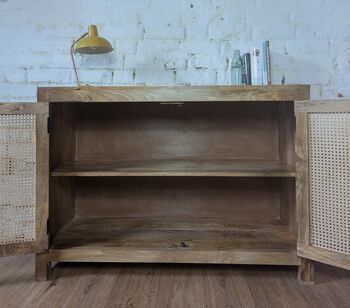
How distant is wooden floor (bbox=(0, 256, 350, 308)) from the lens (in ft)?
3.65

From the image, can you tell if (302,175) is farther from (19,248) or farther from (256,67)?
(19,248)

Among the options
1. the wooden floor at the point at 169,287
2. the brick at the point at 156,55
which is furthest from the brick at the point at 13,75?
the wooden floor at the point at 169,287

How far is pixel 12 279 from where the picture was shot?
51.0 inches

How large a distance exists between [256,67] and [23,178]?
1.21m

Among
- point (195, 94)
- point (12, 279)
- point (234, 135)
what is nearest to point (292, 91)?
point (195, 94)

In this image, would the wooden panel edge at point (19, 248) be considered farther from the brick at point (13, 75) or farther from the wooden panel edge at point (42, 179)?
the brick at point (13, 75)

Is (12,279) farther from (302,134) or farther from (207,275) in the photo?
(302,134)

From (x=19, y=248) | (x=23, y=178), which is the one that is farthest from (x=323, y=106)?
(x=19, y=248)

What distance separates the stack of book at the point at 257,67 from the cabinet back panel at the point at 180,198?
55 centimetres

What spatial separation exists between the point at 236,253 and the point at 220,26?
1.24m

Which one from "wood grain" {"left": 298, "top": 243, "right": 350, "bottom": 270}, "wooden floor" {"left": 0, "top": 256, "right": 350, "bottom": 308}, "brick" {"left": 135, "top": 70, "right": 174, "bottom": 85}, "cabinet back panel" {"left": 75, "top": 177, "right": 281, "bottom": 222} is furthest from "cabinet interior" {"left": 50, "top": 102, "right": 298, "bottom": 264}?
"wood grain" {"left": 298, "top": 243, "right": 350, "bottom": 270}

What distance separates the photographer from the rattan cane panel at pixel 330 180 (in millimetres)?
1146

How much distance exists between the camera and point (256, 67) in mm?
1573

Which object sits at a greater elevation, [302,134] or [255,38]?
[255,38]
